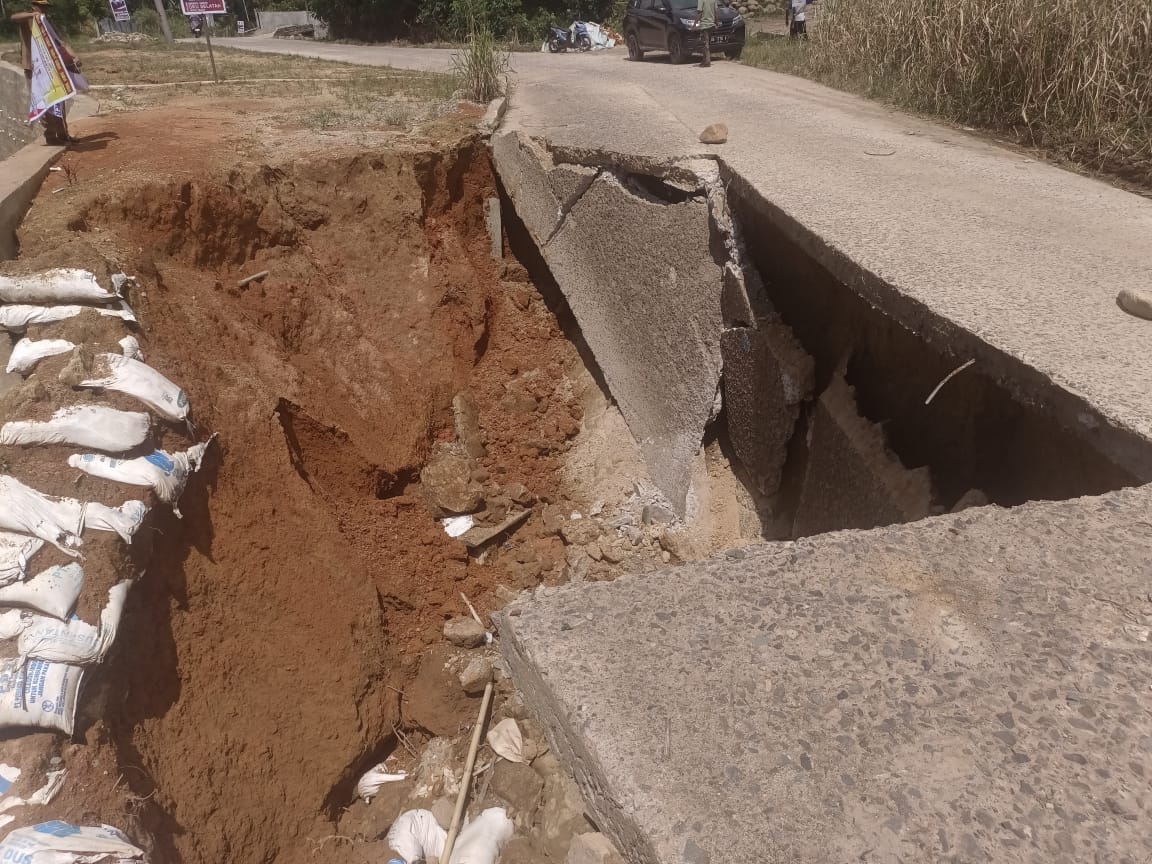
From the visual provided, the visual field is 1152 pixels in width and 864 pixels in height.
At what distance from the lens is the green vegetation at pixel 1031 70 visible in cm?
468

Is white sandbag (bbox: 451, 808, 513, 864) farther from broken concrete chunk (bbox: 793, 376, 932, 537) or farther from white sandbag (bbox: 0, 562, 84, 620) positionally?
broken concrete chunk (bbox: 793, 376, 932, 537)

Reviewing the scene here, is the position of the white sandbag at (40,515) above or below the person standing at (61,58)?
below

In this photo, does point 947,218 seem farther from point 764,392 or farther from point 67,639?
point 67,639

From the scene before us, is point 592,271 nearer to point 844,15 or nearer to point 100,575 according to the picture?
point 100,575

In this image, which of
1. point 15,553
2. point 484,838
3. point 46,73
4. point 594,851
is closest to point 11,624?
point 15,553

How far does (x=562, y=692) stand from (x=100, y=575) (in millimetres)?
2279

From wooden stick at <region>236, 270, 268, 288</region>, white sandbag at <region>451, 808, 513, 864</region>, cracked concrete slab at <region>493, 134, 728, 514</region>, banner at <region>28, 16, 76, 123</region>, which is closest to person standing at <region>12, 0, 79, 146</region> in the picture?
banner at <region>28, 16, 76, 123</region>

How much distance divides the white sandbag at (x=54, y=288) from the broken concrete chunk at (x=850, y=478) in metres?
3.97

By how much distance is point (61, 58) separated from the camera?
19.0 ft

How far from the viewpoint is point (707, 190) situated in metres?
4.32

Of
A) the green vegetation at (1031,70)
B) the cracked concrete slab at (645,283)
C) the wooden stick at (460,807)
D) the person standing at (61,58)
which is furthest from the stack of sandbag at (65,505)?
the green vegetation at (1031,70)

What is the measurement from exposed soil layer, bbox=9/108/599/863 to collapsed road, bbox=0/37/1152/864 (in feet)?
0.11

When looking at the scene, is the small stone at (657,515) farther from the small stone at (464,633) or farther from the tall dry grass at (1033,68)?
the tall dry grass at (1033,68)

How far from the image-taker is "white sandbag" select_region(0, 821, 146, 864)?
208cm
